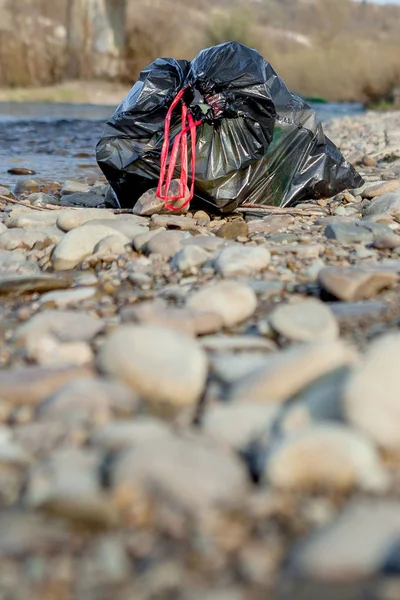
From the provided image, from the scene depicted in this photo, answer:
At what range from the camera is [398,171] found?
202 inches

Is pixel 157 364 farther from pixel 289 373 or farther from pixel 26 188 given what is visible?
pixel 26 188

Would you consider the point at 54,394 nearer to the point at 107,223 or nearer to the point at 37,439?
the point at 37,439

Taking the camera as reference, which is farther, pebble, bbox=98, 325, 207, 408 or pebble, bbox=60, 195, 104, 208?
pebble, bbox=60, 195, 104, 208

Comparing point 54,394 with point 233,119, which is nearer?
point 54,394

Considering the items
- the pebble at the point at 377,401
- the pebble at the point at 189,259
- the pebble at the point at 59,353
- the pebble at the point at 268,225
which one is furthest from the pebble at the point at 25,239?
the pebble at the point at 377,401

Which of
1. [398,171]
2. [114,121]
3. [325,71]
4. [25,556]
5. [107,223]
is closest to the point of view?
[25,556]

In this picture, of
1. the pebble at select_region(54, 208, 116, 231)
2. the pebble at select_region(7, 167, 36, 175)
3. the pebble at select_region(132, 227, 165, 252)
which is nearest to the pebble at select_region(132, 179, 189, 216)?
the pebble at select_region(54, 208, 116, 231)

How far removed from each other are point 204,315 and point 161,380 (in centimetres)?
46

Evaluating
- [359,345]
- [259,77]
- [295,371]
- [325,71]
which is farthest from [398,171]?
[325,71]

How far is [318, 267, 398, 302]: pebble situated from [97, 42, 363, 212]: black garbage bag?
1210mm

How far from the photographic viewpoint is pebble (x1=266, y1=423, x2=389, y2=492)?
47.8 inches

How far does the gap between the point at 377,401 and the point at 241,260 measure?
49.1 inches

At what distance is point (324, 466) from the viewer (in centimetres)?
122

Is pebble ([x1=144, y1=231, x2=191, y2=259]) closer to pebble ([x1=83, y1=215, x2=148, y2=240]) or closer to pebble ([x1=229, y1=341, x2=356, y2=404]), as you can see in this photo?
pebble ([x1=83, y1=215, x2=148, y2=240])
